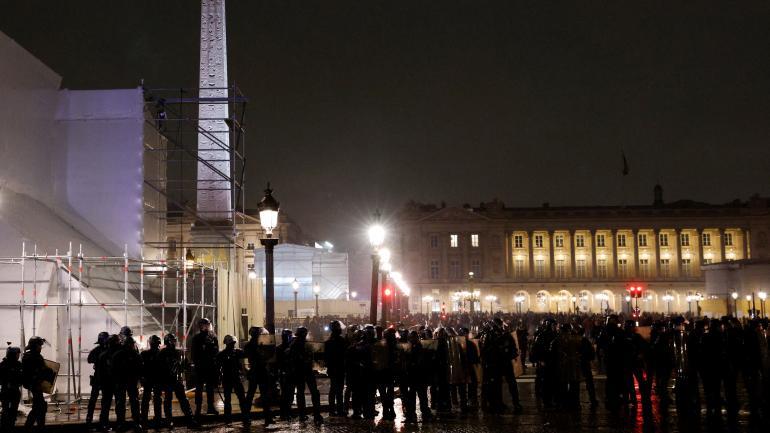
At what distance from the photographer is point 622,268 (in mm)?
112125

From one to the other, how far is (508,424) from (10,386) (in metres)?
7.49

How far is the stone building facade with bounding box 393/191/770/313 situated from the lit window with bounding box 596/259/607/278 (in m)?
0.13

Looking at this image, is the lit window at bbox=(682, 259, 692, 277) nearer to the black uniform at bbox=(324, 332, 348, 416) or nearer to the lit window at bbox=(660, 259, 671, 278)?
the lit window at bbox=(660, 259, 671, 278)

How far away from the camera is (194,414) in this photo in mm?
15164

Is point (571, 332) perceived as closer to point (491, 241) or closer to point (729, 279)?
point (729, 279)

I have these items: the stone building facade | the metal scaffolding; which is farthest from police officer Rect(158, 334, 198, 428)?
the stone building facade

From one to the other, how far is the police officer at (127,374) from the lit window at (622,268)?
339 ft

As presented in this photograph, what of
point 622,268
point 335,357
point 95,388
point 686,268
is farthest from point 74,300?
point 686,268

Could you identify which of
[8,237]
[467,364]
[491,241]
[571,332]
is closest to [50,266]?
[8,237]

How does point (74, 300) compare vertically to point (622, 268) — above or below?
below

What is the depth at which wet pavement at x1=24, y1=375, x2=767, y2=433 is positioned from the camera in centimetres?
1331

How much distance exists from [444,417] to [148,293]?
11.9 metres

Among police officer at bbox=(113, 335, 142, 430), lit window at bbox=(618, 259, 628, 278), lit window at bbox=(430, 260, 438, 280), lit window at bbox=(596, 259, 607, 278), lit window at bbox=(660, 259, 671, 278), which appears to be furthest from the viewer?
lit window at bbox=(596, 259, 607, 278)

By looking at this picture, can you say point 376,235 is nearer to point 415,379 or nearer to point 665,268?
point 415,379
